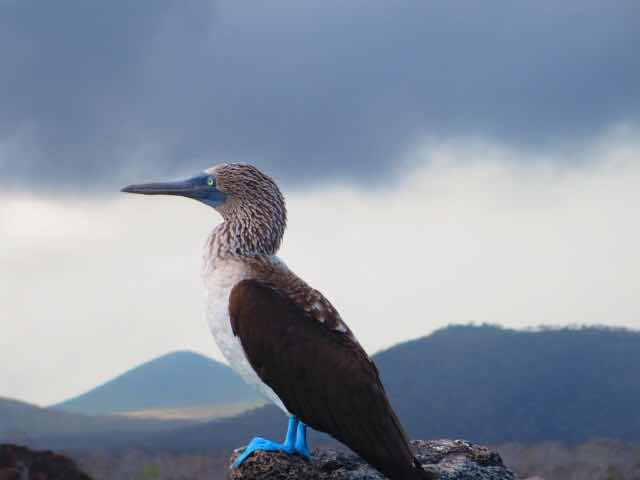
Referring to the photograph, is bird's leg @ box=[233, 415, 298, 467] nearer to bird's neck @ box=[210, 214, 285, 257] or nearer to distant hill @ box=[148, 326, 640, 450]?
bird's neck @ box=[210, 214, 285, 257]

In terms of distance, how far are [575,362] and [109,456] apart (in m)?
54.3

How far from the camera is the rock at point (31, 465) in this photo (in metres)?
16.9

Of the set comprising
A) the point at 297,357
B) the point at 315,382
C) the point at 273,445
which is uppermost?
the point at 297,357

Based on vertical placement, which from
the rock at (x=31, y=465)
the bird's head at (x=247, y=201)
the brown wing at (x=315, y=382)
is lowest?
the rock at (x=31, y=465)

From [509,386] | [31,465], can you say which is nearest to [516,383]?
[509,386]

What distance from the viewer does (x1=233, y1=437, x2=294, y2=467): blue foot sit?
1052cm

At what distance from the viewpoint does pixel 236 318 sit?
1005cm

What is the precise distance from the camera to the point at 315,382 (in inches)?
394

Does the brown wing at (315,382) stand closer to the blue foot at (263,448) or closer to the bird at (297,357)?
the bird at (297,357)

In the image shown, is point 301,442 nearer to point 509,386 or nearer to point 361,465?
point 361,465

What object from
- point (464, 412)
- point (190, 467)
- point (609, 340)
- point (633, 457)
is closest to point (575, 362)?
point (609, 340)

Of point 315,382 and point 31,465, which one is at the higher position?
point 315,382

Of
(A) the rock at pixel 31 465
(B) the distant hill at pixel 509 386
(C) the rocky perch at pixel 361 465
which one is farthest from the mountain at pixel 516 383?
(C) the rocky perch at pixel 361 465

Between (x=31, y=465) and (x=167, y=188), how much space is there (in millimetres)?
8430
